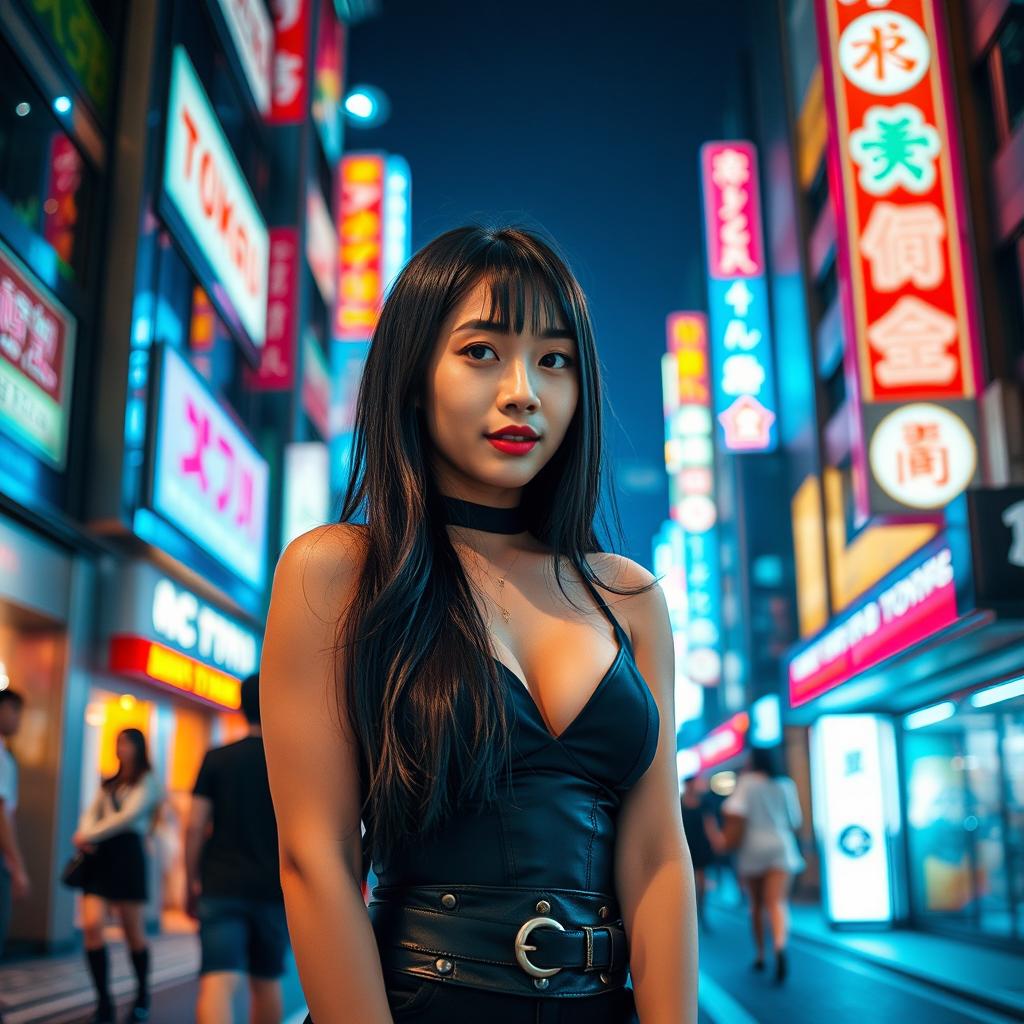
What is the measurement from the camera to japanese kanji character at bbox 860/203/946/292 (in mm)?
10039

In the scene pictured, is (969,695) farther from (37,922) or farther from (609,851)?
(609,851)

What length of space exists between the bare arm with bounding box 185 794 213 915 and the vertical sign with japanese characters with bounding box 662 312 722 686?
25024 mm

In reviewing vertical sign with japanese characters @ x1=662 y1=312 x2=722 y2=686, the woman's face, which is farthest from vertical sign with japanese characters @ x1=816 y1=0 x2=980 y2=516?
vertical sign with japanese characters @ x1=662 y1=312 x2=722 y2=686

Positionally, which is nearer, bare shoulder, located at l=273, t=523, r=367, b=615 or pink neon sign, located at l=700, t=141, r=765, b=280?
bare shoulder, located at l=273, t=523, r=367, b=615

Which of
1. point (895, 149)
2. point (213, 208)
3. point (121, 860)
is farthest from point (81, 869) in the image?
point (213, 208)

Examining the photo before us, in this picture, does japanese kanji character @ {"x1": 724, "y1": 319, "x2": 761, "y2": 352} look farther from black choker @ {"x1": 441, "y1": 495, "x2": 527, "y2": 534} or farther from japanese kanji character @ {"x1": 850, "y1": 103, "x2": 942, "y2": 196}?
black choker @ {"x1": 441, "y1": 495, "x2": 527, "y2": 534}

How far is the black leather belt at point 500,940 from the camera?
134cm

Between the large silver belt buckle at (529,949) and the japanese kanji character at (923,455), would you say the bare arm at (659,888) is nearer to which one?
the large silver belt buckle at (529,949)

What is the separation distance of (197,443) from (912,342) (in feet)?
24.1

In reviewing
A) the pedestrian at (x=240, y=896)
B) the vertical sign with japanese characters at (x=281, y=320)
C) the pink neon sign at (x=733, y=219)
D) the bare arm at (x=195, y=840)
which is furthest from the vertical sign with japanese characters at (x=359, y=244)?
the pedestrian at (x=240, y=896)

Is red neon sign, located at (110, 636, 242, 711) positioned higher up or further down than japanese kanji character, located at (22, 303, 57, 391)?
→ further down

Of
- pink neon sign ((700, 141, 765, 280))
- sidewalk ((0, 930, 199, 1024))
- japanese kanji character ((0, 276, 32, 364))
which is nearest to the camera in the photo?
sidewalk ((0, 930, 199, 1024))

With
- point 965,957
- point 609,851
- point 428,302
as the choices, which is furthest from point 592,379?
point 965,957

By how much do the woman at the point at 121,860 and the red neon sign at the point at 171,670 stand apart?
390 centimetres
